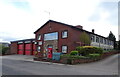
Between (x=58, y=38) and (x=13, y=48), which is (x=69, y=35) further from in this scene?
(x=13, y=48)

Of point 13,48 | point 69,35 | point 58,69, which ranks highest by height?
point 69,35

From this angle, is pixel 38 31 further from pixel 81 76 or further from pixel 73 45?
pixel 81 76

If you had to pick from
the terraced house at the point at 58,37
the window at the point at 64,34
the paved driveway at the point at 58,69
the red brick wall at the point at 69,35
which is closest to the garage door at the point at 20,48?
the terraced house at the point at 58,37

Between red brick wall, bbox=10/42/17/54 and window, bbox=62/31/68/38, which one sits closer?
window, bbox=62/31/68/38

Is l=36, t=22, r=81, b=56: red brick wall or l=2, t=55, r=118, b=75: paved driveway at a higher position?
l=36, t=22, r=81, b=56: red brick wall

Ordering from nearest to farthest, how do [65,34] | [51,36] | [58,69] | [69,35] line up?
[58,69] → [69,35] → [65,34] → [51,36]

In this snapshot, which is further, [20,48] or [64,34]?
[20,48]

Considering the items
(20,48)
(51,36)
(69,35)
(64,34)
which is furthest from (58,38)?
(20,48)

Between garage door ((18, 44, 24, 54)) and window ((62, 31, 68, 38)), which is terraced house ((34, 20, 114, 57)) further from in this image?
garage door ((18, 44, 24, 54))

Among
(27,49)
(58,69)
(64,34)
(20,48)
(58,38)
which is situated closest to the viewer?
(58,69)

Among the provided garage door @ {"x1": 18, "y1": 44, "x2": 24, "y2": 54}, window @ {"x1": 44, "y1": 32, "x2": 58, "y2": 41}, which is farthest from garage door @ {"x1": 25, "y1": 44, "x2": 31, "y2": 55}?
window @ {"x1": 44, "y1": 32, "x2": 58, "y2": 41}

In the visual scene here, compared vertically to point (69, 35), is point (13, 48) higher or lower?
lower

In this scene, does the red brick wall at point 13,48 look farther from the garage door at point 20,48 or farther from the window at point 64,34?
the window at point 64,34

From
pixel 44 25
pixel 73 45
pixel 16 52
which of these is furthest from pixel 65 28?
pixel 16 52
